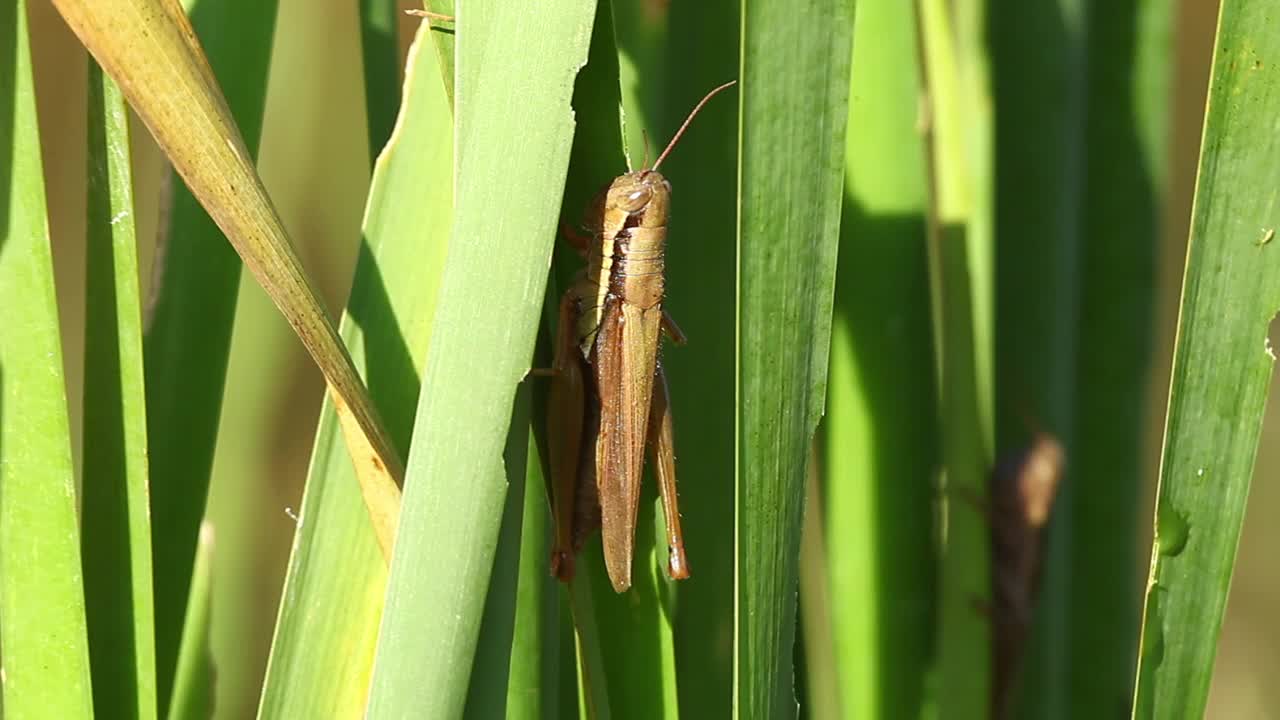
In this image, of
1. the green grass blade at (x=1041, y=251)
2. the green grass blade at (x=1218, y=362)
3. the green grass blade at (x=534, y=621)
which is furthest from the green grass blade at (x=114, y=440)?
the green grass blade at (x=1041, y=251)

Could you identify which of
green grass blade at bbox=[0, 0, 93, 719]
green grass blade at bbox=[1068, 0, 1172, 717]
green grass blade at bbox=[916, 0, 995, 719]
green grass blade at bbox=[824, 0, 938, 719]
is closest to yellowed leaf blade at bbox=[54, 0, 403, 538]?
green grass blade at bbox=[0, 0, 93, 719]

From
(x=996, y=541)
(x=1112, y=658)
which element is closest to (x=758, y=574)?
(x=996, y=541)

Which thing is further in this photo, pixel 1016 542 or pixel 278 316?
pixel 278 316

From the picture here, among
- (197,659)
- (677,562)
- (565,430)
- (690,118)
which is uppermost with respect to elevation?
(690,118)

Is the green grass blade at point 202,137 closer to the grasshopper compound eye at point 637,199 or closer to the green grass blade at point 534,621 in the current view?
the green grass blade at point 534,621

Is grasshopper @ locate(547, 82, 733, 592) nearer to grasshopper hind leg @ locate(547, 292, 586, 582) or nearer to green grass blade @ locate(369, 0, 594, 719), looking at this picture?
grasshopper hind leg @ locate(547, 292, 586, 582)

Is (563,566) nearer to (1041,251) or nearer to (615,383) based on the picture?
(615,383)

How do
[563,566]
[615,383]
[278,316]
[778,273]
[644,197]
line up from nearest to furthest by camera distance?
[778,273] → [563,566] → [644,197] → [615,383] → [278,316]

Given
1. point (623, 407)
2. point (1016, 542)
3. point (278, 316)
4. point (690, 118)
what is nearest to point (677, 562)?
point (623, 407)

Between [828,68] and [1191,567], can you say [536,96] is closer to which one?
[828,68]
